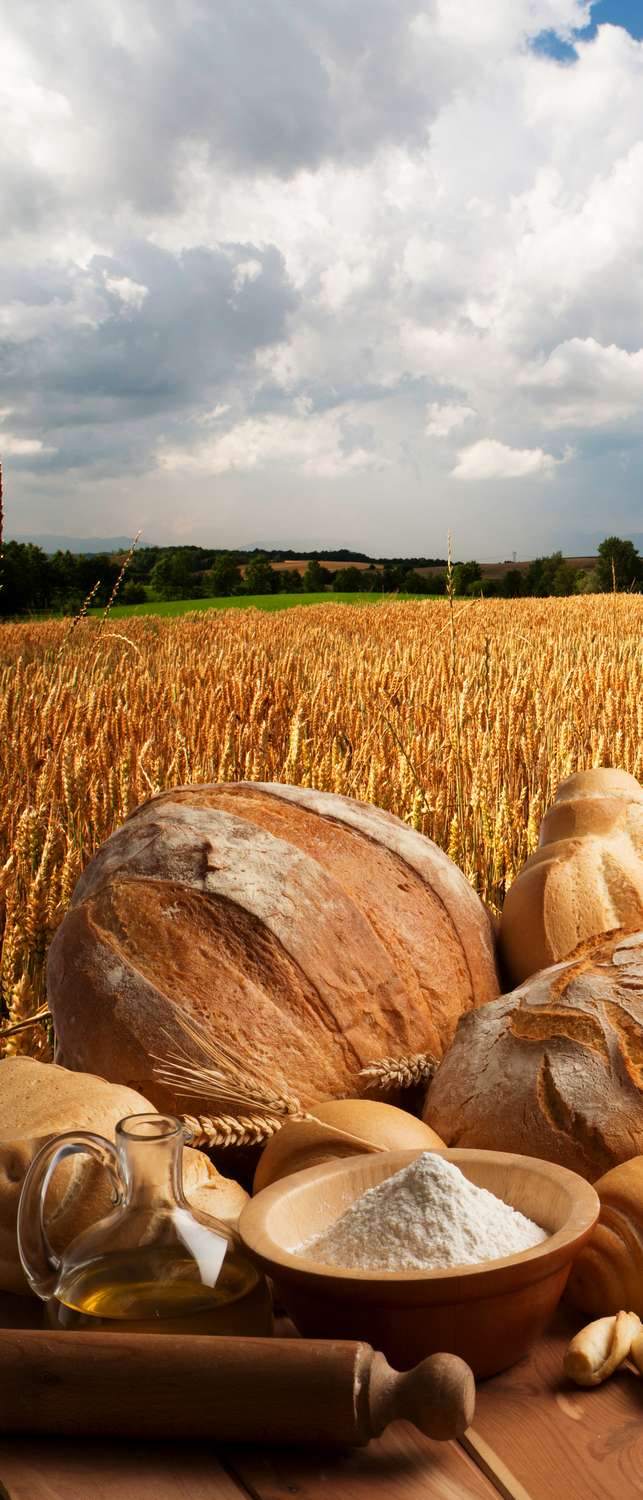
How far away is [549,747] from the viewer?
4242 mm

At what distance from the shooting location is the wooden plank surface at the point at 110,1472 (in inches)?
41.6

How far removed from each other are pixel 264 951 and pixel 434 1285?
99 centimetres

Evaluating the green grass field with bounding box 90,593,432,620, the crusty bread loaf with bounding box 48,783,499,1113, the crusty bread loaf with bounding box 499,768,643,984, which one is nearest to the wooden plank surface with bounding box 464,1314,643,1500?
the crusty bread loaf with bounding box 48,783,499,1113

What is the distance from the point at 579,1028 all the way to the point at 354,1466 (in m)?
0.78

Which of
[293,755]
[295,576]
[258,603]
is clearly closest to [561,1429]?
[293,755]

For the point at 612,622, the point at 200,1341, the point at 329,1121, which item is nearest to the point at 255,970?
the point at 329,1121

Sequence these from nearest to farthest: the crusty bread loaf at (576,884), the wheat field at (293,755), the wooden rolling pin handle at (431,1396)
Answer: the wooden rolling pin handle at (431,1396) < the crusty bread loaf at (576,884) < the wheat field at (293,755)

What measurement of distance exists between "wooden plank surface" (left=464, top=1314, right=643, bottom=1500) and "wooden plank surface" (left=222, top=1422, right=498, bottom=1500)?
52mm

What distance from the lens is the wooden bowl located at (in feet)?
3.68

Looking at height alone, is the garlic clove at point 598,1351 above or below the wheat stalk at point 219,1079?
below

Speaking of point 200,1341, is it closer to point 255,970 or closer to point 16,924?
point 255,970

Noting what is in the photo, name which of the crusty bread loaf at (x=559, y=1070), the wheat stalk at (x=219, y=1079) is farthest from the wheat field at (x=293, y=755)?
the crusty bread loaf at (x=559, y=1070)

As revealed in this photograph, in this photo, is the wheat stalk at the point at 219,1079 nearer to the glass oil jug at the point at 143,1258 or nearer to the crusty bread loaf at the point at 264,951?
the crusty bread loaf at the point at 264,951

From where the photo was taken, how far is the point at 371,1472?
1.08 meters
